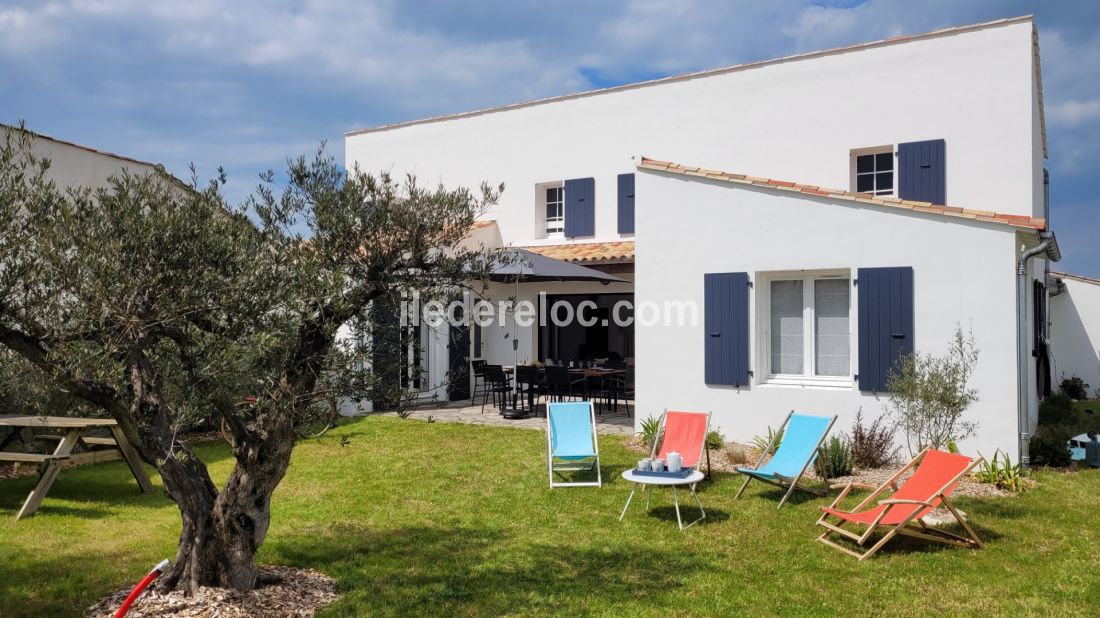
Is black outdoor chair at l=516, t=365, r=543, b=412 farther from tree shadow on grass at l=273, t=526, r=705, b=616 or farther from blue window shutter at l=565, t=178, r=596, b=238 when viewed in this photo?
tree shadow on grass at l=273, t=526, r=705, b=616

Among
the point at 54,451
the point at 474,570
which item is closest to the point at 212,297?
the point at 474,570

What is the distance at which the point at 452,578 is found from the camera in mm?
5367

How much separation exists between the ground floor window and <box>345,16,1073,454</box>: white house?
1.0 inches

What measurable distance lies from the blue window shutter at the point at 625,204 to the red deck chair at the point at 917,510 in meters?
9.58

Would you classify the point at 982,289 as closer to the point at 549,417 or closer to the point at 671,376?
the point at 671,376

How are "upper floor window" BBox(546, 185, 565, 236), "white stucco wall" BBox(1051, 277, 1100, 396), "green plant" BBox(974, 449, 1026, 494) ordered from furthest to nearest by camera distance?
"white stucco wall" BBox(1051, 277, 1100, 396) → "upper floor window" BBox(546, 185, 565, 236) → "green plant" BBox(974, 449, 1026, 494)

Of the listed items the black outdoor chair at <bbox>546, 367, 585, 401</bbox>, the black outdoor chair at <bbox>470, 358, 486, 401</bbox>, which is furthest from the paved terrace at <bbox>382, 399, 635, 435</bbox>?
the black outdoor chair at <bbox>470, 358, 486, 401</bbox>

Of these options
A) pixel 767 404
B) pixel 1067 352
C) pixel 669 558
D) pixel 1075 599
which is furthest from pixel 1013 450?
pixel 1067 352

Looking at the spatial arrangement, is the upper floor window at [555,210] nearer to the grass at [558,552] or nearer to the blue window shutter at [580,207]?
the blue window shutter at [580,207]

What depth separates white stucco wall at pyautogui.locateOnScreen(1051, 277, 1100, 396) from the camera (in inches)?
731

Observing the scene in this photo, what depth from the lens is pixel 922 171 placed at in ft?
41.2

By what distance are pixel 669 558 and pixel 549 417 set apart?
3.37 meters

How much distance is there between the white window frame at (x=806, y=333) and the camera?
922 cm

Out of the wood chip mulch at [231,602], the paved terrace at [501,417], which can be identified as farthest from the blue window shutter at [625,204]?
the wood chip mulch at [231,602]
